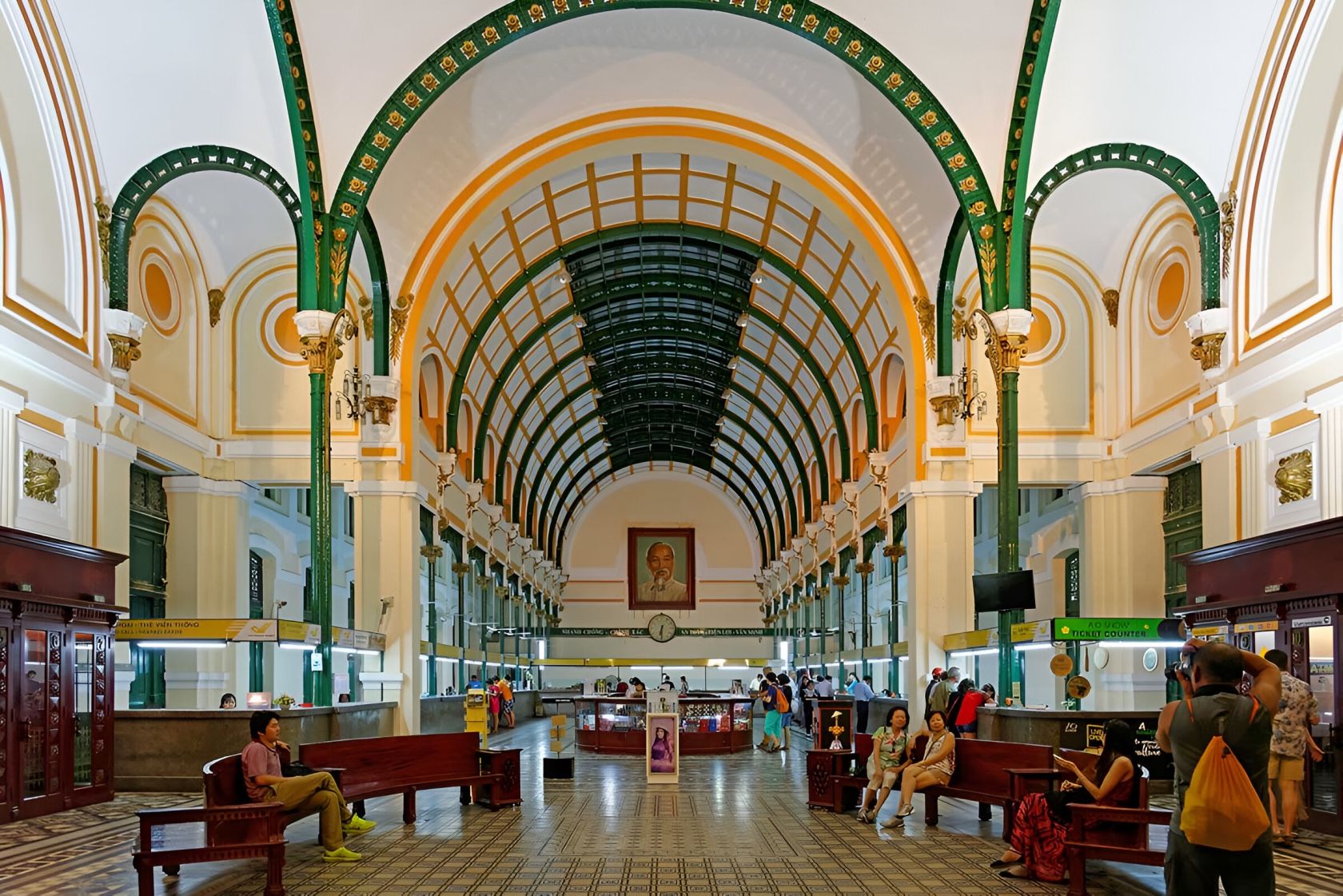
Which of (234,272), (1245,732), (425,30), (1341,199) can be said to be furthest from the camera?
(234,272)

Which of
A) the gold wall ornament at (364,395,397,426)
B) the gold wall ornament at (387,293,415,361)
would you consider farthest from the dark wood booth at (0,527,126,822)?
the gold wall ornament at (387,293,415,361)

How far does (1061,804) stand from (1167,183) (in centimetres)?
1005

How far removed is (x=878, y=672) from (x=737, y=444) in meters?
17.7

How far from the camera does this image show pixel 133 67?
16.7 metres

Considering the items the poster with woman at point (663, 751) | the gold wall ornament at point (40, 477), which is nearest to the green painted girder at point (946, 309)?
the poster with woman at point (663, 751)

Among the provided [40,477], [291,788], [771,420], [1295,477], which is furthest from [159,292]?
[771,420]

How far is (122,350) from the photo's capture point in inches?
649

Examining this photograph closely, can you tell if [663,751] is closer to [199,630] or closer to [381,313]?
[199,630]

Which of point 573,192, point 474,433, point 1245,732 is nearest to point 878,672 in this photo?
point 474,433

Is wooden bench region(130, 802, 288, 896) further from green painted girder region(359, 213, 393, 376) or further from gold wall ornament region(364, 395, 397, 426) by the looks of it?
green painted girder region(359, 213, 393, 376)

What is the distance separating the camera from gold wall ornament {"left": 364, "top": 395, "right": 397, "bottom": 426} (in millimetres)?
21859

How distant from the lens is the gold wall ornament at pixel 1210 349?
16312mm

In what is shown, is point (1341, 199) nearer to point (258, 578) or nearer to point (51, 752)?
point (51, 752)

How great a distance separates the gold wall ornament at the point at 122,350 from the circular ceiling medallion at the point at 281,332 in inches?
239
